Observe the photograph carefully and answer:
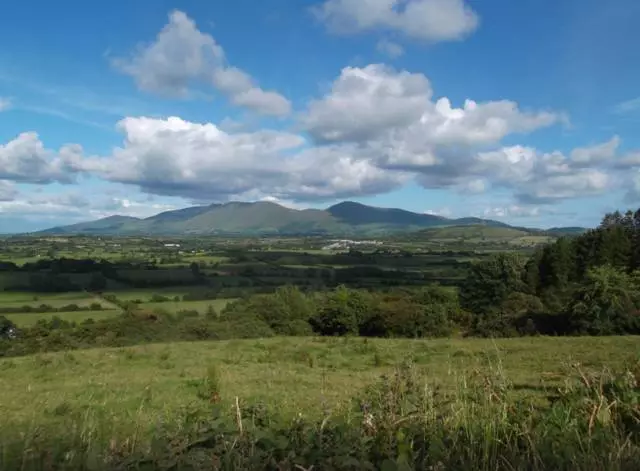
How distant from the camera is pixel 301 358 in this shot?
20453 mm

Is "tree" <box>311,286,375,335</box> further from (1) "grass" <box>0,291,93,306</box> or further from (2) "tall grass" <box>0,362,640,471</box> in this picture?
(2) "tall grass" <box>0,362,640,471</box>

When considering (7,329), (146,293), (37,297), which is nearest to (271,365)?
(7,329)

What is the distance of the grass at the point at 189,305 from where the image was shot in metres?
59.8

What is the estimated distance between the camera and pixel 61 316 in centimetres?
5572

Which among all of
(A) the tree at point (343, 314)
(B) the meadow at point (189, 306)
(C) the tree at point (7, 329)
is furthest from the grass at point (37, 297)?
(A) the tree at point (343, 314)

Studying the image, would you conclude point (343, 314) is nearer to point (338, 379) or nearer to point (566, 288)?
point (566, 288)

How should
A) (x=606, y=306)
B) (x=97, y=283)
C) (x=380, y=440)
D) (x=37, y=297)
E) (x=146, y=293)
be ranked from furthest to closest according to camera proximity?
(x=97, y=283) → (x=146, y=293) → (x=37, y=297) → (x=606, y=306) → (x=380, y=440)

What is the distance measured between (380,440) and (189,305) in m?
62.5

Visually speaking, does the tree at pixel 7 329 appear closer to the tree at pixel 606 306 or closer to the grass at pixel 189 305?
the grass at pixel 189 305

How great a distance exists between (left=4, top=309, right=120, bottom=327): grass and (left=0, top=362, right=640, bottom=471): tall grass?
5310cm

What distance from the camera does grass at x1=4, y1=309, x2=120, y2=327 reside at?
174 feet

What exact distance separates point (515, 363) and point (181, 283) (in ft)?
244

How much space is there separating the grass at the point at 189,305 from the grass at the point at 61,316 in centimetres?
448

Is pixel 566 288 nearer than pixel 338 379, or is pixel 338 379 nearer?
pixel 338 379
